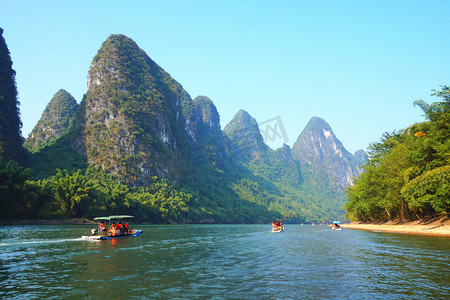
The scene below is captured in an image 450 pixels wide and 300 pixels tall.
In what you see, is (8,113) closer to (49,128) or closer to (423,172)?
(49,128)

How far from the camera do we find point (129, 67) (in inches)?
7131

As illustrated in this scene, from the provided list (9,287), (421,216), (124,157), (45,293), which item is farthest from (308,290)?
(124,157)

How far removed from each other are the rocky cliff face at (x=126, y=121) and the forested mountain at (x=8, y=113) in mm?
30137

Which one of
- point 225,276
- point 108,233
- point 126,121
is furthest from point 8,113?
point 225,276

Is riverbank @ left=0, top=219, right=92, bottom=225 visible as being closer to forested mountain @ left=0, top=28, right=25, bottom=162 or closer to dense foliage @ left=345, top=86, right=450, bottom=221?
forested mountain @ left=0, top=28, right=25, bottom=162

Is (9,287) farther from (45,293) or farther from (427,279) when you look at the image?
(427,279)

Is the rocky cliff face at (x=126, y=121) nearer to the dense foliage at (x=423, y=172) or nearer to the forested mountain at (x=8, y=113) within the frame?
the forested mountain at (x=8, y=113)

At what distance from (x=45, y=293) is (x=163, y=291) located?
4981 millimetres

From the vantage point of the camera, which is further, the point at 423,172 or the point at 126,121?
the point at 126,121

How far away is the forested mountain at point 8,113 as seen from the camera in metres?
107

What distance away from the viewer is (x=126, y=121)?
155375mm

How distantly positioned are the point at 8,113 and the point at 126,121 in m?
49.6

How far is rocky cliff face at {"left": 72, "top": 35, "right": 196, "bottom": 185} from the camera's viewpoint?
143500 millimetres

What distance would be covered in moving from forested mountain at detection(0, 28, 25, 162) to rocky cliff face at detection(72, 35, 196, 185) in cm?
3014
